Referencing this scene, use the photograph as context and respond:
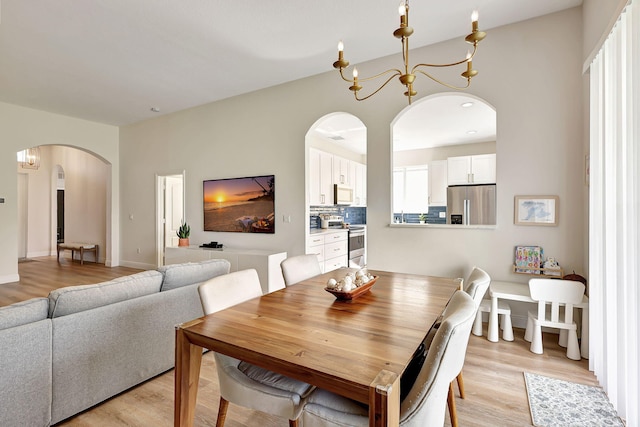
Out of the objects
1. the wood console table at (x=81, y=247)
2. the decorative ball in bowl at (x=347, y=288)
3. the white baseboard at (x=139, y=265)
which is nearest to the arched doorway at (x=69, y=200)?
the wood console table at (x=81, y=247)

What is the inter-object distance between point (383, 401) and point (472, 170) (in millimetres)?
6243

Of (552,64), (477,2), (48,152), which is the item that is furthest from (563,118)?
(48,152)

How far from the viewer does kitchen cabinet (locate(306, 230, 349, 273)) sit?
16.2 feet

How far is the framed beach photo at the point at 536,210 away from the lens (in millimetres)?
2938

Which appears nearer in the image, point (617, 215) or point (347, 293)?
point (347, 293)

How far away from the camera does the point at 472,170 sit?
623 cm

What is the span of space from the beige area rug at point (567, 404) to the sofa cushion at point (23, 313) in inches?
113

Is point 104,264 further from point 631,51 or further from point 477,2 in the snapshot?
point 631,51

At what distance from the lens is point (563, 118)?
2881mm

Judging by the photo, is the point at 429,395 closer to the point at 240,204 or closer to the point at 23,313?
the point at 23,313

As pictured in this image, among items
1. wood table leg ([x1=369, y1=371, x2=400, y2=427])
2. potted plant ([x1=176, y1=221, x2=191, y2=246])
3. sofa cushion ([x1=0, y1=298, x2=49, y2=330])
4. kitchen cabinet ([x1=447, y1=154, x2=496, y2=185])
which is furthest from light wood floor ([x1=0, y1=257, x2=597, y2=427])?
kitchen cabinet ([x1=447, y1=154, x2=496, y2=185])

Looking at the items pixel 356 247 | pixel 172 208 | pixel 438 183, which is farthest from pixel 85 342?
pixel 438 183

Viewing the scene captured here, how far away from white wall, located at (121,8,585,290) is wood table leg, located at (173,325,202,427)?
8.90 ft

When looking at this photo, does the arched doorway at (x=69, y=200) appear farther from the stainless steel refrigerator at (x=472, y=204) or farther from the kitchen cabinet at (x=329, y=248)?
the stainless steel refrigerator at (x=472, y=204)
